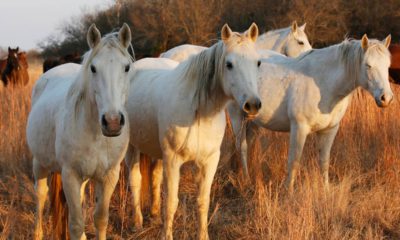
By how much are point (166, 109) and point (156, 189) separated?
126 centimetres

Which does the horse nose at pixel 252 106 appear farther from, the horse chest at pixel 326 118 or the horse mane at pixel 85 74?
the horse chest at pixel 326 118

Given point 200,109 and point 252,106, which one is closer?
point 252,106

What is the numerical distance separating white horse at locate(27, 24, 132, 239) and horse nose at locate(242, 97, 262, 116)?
791mm

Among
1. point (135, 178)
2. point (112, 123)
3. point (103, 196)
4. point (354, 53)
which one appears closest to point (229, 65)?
point (112, 123)

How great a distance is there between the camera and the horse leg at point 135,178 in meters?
4.65

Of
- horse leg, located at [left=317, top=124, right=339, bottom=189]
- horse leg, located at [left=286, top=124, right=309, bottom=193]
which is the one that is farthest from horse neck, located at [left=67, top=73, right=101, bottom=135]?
horse leg, located at [left=317, top=124, right=339, bottom=189]

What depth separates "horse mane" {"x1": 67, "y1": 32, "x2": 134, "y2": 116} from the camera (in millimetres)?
3184

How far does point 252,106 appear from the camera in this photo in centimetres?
339

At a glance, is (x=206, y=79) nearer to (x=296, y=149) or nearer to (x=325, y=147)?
(x=296, y=149)

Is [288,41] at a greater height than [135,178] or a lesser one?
greater

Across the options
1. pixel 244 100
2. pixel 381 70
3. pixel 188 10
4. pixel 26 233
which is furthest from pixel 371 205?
pixel 188 10

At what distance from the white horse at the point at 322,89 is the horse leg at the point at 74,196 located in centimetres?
222

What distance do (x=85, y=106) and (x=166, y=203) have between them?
1062mm

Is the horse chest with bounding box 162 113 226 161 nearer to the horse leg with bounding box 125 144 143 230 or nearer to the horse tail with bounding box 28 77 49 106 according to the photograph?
the horse leg with bounding box 125 144 143 230
